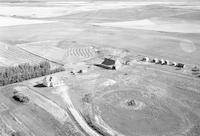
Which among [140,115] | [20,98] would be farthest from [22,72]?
[140,115]

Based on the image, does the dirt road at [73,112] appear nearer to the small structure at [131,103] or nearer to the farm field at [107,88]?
the farm field at [107,88]

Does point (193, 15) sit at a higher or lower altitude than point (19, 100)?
higher

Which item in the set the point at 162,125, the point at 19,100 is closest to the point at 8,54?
the point at 19,100

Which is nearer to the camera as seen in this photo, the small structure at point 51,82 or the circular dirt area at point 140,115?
the circular dirt area at point 140,115

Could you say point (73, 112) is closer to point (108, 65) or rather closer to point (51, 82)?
point (51, 82)

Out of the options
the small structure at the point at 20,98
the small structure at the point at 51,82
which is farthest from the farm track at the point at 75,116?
the small structure at the point at 20,98

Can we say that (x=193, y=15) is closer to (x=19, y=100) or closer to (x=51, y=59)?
(x=51, y=59)

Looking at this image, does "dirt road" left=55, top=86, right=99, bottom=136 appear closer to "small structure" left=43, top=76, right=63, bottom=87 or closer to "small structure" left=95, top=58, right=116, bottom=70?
"small structure" left=43, top=76, right=63, bottom=87

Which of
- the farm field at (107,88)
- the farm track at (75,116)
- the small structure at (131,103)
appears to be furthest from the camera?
the small structure at (131,103)
